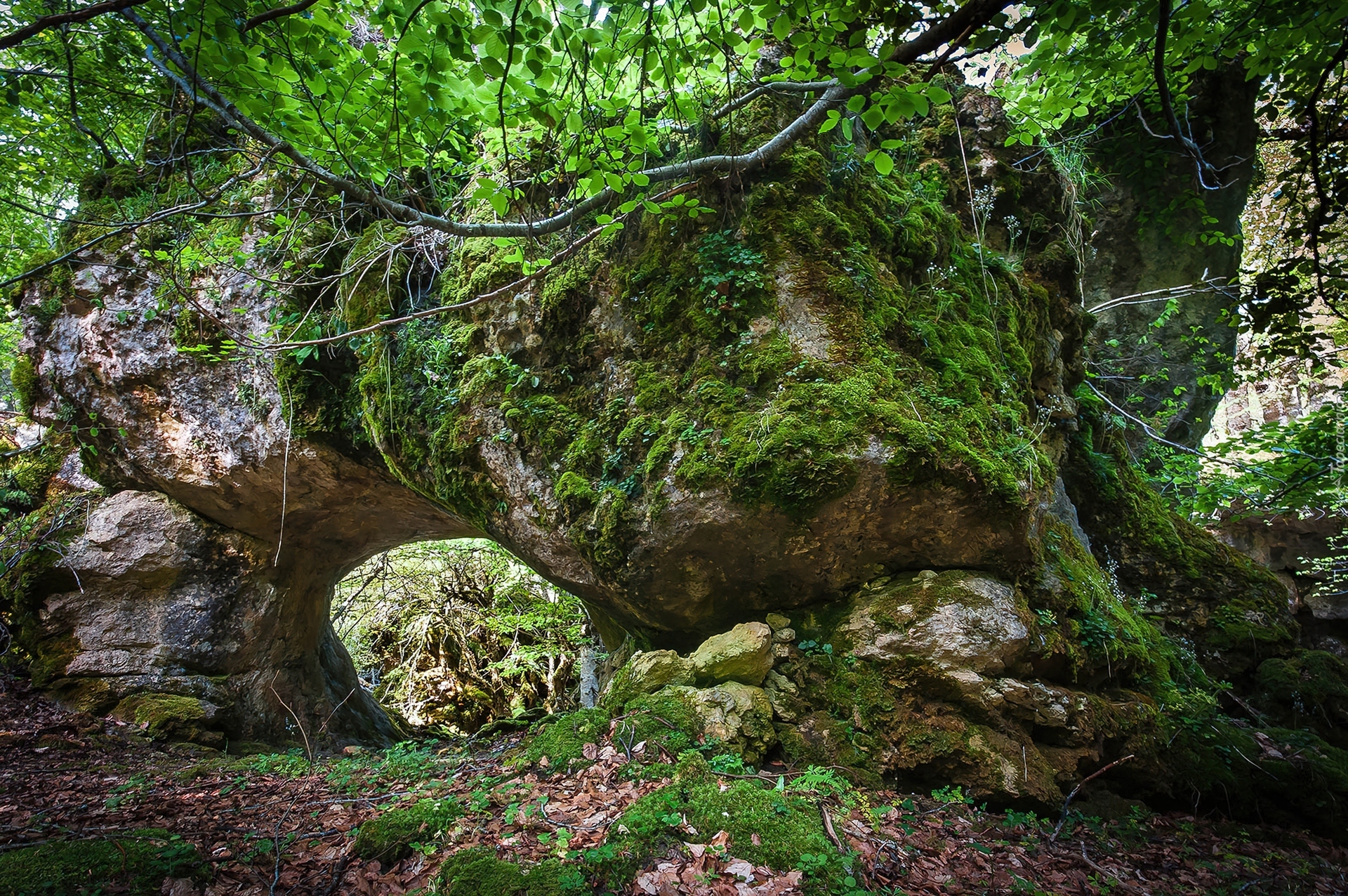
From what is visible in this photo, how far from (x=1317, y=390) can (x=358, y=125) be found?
58.1 ft

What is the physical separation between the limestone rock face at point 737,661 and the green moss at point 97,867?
8.70 feet

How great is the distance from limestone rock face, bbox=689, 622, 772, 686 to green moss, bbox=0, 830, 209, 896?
104 inches

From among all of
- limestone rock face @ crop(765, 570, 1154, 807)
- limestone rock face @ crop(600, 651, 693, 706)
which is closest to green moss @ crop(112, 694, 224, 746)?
limestone rock face @ crop(600, 651, 693, 706)

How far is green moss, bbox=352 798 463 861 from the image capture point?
2.82 m

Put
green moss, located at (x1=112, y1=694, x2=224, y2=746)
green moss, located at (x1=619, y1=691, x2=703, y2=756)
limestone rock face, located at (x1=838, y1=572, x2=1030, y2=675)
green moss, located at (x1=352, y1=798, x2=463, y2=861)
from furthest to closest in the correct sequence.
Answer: green moss, located at (x1=112, y1=694, x2=224, y2=746) → limestone rock face, located at (x1=838, y1=572, x2=1030, y2=675) → green moss, located at (x1=619, y1=691, x2=703, y2=756) → green moss, located at (x1=352, y1=798, x2=463, y2=861)

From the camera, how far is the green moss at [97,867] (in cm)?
245

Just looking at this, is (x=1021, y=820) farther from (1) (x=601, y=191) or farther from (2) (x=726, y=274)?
(1) (x=601, y=191)

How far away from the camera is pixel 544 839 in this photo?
2816mm

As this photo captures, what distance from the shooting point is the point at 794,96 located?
15.9 feet

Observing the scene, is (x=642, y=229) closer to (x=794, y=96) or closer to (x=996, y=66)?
(x=794, y=96)

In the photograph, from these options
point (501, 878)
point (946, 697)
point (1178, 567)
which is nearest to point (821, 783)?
point (946, 697)

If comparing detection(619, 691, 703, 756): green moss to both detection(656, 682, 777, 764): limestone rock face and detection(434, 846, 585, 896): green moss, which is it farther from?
detection(434, 846, 585, 896): green moss

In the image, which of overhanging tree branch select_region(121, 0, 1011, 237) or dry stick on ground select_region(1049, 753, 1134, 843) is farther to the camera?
dry stick on ground select_region(1049, 753, 1134, 843)

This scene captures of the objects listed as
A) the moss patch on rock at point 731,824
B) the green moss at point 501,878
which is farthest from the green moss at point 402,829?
the moss patch on rock at point 731,824
